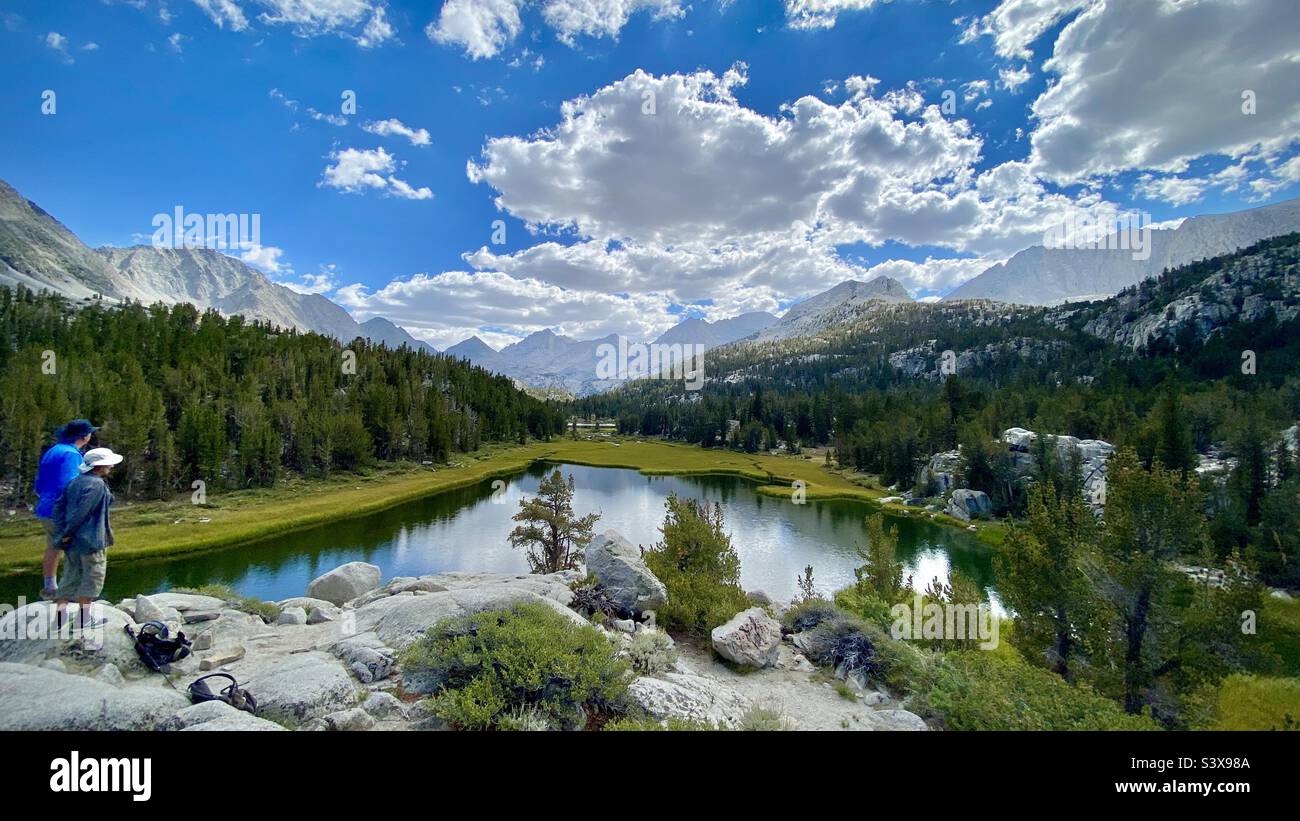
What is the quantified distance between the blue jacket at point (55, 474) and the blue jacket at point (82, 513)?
0.24m

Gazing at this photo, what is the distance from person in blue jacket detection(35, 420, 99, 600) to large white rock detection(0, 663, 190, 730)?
2.76m

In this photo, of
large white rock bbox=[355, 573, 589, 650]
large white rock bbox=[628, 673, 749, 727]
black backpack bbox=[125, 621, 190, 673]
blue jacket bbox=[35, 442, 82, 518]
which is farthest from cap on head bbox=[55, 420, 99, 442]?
large white rock bbox=[628, 673, 749, 727]

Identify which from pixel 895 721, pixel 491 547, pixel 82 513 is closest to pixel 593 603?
pixel 895 721

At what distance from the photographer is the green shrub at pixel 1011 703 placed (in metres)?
9.21

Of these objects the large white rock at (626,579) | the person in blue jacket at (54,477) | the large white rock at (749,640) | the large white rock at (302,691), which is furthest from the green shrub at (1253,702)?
the person in blue jacket at (54,477)

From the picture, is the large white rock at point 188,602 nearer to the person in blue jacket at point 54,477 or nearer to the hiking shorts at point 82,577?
the person in blue jacket at point 54,477

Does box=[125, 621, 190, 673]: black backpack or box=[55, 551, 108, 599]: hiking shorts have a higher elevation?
box=[55, 551, 108, 599]: hiking shorts

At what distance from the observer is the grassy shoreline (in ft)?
136

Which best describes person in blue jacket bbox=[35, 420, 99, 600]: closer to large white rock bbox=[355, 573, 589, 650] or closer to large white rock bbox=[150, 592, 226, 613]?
large white rock bbox=[355, 573, 589, 650]

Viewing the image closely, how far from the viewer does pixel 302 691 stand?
27.0 ft

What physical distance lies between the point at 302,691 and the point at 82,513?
494cm

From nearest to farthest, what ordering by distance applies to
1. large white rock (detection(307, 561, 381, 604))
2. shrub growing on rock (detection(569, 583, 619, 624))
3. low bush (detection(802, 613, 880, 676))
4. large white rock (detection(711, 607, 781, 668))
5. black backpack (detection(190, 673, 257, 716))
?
black backpack (detection(190, 673, 257, 716)), large white rock (detection(711, 607, 781, 668)), low bush (detection(802, 613, 880, 676)), shrub growing on rock (detection(569, 583, 619, 624)), large white rock (detection(307, 561, 381, 604))

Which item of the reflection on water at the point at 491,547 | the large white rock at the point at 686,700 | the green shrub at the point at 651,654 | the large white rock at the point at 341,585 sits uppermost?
the large white rock at the point at 686,700
